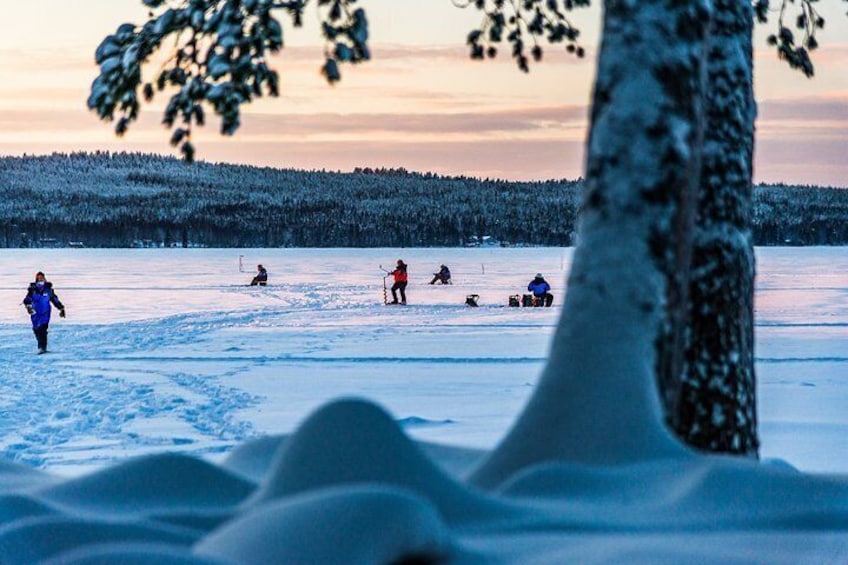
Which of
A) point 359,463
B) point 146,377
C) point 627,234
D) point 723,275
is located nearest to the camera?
point 359,463

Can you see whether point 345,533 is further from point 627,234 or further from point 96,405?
point 96,405

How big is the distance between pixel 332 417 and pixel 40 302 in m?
16.8

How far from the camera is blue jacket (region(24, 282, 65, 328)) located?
19.3 m

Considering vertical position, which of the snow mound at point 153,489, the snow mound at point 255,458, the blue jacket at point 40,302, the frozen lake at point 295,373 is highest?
the snow mound at point 153,489

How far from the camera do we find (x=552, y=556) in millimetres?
3262

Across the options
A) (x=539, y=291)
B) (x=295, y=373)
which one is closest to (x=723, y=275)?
(x=295, y=373)

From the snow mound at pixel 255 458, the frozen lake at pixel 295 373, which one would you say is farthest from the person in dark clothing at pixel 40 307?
the snow mound at pixel 255 458

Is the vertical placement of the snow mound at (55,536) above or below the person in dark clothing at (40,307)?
above

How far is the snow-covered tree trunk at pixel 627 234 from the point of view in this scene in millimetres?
4562

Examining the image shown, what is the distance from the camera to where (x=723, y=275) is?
555 cm

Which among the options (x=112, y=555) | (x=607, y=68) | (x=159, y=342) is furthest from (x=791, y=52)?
(x=159, y=342)

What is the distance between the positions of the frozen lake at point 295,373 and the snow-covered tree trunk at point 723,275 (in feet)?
11.9

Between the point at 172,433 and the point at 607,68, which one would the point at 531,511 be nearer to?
the point at 607,68

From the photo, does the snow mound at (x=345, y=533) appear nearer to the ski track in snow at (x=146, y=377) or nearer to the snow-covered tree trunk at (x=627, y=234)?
the snow-covered tree trunk at (x=627, y=234)
